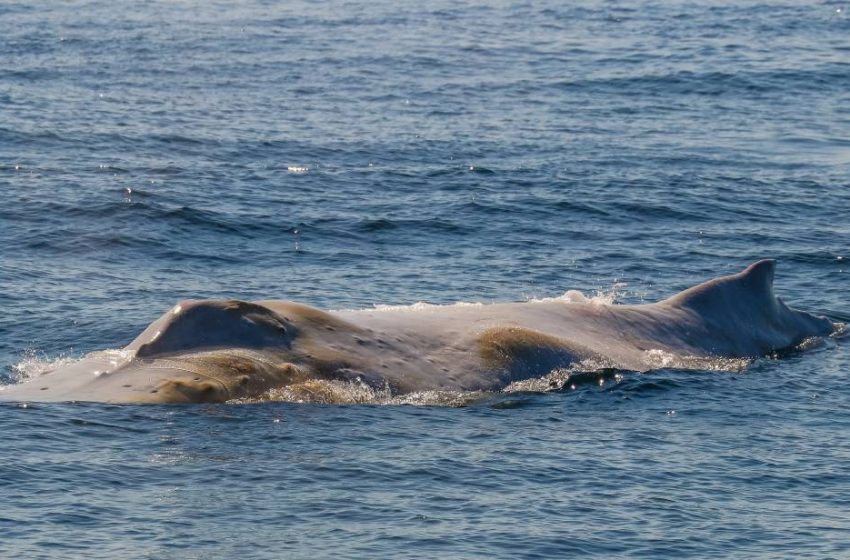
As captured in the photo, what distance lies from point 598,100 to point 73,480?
28269mm

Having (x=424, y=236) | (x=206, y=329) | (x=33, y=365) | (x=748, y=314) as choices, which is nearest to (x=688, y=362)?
(x=748, y=314)

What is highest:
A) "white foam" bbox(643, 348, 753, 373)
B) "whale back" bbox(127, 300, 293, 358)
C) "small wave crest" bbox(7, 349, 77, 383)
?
"whale back" bbox(127, 300, 293, 358)

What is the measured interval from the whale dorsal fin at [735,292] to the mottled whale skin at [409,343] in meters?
0.02

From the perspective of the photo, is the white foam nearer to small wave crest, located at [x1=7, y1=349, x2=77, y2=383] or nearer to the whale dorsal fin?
the whale dorsal fin

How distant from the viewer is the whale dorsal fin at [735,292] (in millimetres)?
20578

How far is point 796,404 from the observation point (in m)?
17.6

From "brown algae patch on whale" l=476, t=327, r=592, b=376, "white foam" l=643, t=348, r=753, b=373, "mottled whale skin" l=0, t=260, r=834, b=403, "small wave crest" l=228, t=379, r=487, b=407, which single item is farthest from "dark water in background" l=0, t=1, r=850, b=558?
"brown algae patch on whale" l=476, t=327, r=592, b=376

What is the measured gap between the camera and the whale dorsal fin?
67.5ft

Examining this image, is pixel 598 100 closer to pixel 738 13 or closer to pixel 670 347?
pixel 738 13

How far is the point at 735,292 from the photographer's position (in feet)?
68.6

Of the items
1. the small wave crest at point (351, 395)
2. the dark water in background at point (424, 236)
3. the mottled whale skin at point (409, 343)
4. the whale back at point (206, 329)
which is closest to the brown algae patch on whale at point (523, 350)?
the mottled whale skin at point (409, 343)

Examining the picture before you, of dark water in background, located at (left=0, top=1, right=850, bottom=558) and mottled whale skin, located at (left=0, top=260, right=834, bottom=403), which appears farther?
mottled whale skin, located at (left=0, top=260, right=834, bottom=403)

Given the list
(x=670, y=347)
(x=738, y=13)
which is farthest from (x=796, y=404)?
(x=738, y=13)

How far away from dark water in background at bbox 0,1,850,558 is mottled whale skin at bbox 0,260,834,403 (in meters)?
0.50
